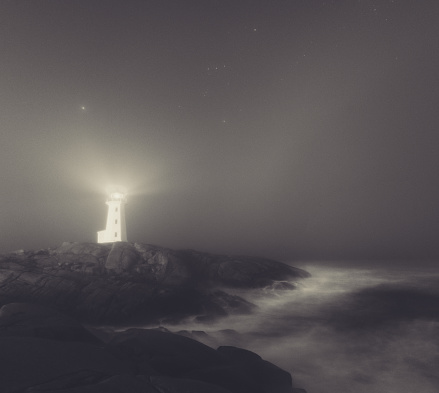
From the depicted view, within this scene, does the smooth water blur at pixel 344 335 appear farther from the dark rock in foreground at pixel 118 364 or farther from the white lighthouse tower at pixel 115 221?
the white lighthouse tower at pixel 115 221

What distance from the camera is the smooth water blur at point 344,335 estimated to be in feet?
47.9

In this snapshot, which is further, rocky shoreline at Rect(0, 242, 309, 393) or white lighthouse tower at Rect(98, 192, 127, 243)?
white lighthouse tower at Rect(98, 192, 127, 243)

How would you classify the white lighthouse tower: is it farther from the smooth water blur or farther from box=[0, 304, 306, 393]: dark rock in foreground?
box=[0, 304, 306, 393]: dark rock in foreground

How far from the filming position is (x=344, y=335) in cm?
2058

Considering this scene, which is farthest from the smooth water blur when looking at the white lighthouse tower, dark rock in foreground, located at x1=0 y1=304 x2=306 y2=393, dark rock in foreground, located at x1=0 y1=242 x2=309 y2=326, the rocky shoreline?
the white lighthouse tower

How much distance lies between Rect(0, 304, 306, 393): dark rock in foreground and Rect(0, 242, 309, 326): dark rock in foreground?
10.8 metres

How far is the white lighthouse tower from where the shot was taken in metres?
42.6

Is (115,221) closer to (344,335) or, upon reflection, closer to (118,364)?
(344,335)

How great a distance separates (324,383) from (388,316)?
14532 mm

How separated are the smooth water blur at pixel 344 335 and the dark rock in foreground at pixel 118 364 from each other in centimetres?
500

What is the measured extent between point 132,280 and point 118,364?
18814 millimetres

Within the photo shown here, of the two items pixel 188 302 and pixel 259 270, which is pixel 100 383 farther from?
pixel 259 270

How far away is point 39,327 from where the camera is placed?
A: 11031mm

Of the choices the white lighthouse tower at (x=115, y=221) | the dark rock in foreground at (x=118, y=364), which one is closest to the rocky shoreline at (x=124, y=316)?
the dark rock in foreground at (x=118, y=364)
